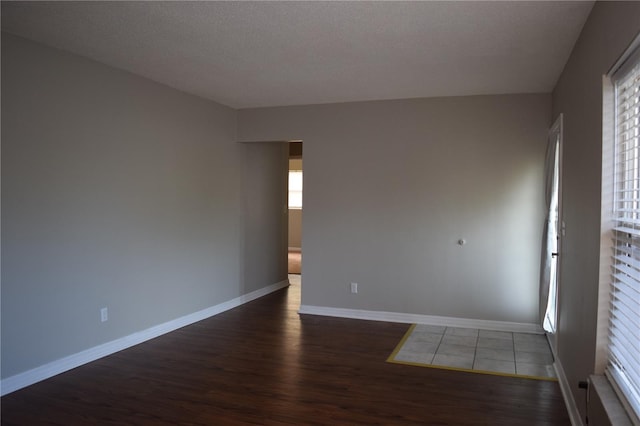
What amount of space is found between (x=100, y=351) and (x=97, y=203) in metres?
1.23

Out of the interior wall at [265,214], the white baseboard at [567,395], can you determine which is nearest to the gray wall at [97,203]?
the interior wall at [265,214]

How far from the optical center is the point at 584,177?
2871 millimetres

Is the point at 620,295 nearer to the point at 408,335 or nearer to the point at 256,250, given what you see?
the point at 408,335

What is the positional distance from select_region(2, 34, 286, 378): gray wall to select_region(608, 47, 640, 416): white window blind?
3634 mm

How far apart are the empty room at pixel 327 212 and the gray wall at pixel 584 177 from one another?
0.03 metres

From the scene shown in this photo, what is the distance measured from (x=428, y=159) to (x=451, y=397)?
269cm

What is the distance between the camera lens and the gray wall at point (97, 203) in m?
3.42

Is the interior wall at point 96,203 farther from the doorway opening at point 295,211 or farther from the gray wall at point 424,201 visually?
the doorway opening at point 295,211

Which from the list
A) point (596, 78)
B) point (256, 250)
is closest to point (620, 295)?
point (596, 78)

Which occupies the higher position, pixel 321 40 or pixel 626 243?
pixel 321 40

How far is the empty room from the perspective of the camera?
9.41ft

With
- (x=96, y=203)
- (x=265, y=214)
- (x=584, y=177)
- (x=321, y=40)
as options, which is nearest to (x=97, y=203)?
(x=96, y=203)

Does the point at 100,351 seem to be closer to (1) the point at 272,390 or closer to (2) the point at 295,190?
(1) the point at 272,390

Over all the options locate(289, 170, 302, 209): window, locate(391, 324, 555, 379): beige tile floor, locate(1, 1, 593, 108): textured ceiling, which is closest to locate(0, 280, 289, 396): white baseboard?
locate(391, 324, 555, 379): beige tile floor
